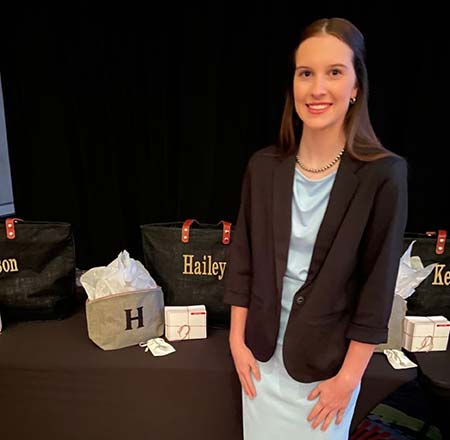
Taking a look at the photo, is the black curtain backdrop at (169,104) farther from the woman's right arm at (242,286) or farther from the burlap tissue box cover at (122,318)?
the woman's right arm at (242,286)

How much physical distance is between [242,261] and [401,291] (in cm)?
66

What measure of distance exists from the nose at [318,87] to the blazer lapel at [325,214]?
0.13 metres

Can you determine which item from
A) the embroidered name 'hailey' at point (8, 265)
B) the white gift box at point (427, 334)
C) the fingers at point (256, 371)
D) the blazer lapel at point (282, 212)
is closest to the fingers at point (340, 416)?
the fingers at point (256, 371)

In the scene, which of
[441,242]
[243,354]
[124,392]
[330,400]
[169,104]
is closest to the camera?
[330,400]

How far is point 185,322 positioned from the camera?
145 cm

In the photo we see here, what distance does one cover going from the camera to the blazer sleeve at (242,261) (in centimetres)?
96

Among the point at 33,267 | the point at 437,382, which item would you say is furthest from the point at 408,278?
the point at 33,267

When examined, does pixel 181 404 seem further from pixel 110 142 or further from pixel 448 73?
pixel 448 73

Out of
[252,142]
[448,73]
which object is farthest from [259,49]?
[448,73]

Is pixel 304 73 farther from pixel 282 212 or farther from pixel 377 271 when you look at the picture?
pixel 377 271

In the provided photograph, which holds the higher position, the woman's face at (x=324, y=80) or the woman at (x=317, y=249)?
the woman's face at (x=324, y=80)

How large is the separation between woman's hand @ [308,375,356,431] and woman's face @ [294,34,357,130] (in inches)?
20.6

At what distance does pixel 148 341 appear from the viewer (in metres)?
1.44

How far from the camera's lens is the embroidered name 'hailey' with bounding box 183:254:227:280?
1.49 metres
